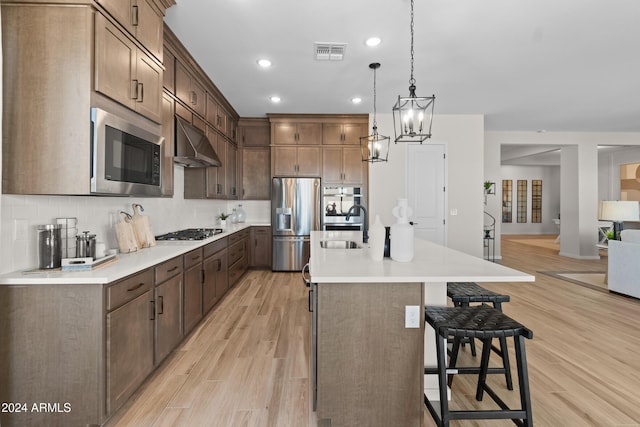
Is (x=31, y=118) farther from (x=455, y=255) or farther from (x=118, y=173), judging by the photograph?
(x=455, y=255)

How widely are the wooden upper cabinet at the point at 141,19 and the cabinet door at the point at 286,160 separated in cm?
319

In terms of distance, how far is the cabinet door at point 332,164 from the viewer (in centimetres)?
569

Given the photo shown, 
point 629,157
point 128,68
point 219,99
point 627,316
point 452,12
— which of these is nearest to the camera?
point 128,68


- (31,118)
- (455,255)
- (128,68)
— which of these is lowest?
(455,255)

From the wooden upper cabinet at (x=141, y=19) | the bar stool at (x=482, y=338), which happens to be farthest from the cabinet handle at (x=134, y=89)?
the bar stool at (x=482, y=338)

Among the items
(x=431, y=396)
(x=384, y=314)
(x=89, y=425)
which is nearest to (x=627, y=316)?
(x=431, y=396)

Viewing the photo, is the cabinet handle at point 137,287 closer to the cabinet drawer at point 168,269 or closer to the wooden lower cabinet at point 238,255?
the cabinet drawer at point 168,269

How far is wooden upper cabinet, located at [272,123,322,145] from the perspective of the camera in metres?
5.70

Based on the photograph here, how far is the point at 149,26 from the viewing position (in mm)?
2365

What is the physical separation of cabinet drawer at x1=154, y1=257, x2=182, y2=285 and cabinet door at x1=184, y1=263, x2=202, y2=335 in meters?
0.18

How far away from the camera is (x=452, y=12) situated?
8.71 ft

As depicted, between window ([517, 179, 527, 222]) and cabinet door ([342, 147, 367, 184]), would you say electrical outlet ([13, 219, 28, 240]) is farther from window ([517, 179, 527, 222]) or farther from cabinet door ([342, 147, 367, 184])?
window ([517, 179, 527, 222])

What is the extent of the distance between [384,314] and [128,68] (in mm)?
2237

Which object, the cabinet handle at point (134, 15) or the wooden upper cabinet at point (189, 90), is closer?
the cabinet handle at point (134, 15)
